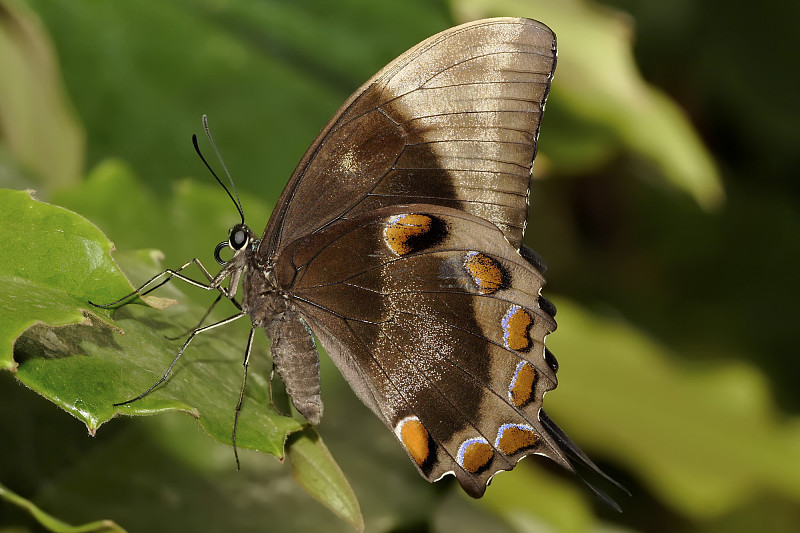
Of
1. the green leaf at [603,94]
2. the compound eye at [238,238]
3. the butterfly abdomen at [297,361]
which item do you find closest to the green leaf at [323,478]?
the butterfly abdomen at [297,361]

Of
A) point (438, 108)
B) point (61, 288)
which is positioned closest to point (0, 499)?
point (61, 288)

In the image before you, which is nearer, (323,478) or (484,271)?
(323,478)

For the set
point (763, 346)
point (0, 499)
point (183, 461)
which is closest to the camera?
point (0, 499)

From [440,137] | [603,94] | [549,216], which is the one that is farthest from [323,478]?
[549,216]

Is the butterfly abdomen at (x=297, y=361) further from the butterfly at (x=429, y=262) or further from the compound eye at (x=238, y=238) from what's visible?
the compound eye at (x=238, y=238)

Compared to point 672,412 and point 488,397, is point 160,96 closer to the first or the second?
point 488,397

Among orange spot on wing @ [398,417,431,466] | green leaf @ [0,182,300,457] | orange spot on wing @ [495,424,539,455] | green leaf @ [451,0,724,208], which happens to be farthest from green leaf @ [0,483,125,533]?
green leaf @ [451,0,724,208]

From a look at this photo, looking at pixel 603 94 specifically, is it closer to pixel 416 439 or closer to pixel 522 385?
pixel 522 385
